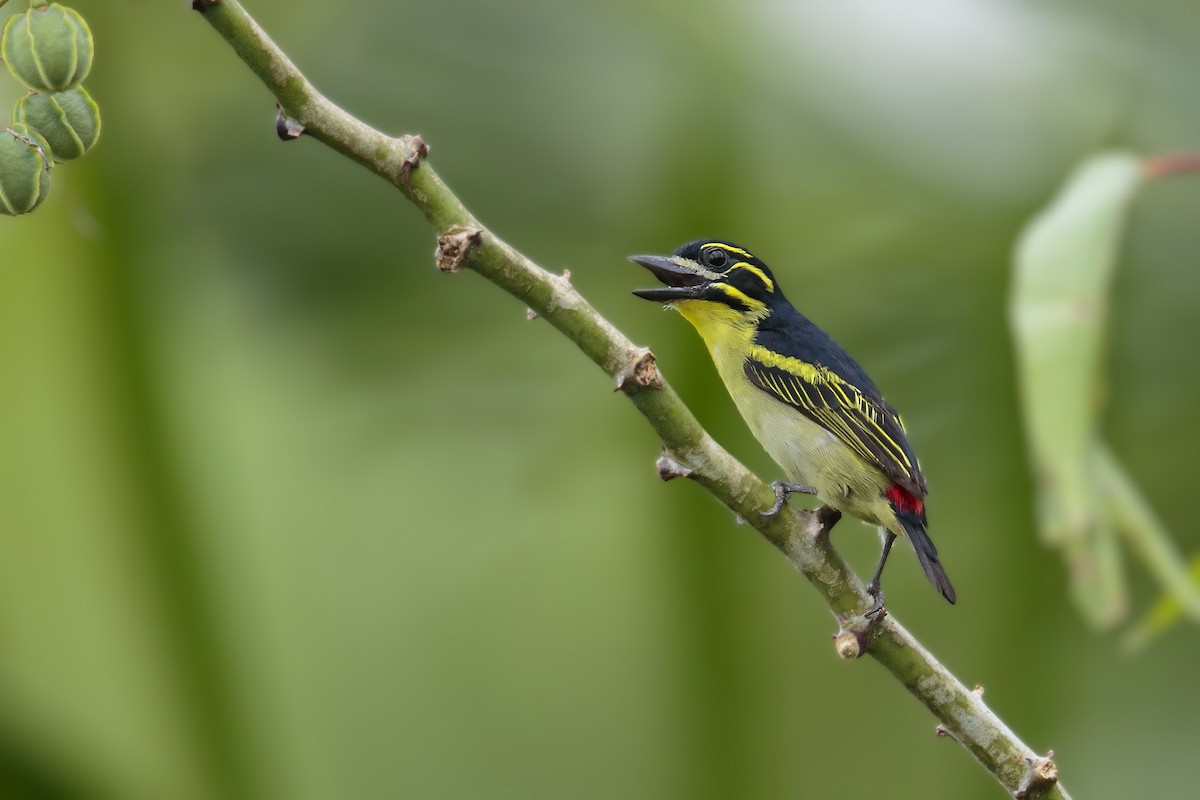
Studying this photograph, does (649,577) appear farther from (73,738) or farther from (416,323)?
(73,738)

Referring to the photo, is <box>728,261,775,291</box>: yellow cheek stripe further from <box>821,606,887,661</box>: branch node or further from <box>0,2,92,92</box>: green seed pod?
<box>0,2,92,92</box>: green seed pod

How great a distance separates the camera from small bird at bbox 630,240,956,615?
2098mm

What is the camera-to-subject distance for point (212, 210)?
14.4 ft

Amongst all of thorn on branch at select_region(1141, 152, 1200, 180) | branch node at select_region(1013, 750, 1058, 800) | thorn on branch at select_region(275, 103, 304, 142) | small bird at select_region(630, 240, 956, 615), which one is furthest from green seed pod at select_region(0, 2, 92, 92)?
thorn on branch at select_region(1141, 152, 1200, 180)

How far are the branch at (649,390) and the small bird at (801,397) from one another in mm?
521

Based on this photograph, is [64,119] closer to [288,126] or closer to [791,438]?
[288,126]

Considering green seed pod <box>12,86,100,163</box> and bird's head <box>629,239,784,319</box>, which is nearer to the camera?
green seed pod <box>12,86,100,163</box>

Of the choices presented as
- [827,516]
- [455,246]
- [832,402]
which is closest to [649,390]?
[455,246]

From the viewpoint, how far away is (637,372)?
1.33 m

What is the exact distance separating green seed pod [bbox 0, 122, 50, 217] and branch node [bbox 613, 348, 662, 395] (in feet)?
1.84

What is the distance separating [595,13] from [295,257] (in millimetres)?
1281

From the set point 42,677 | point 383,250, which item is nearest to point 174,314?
point 383,250

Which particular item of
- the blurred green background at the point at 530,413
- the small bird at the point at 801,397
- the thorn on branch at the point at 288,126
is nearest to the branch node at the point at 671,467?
the thorn on branch at the point at 288,126

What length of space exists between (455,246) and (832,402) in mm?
1122
